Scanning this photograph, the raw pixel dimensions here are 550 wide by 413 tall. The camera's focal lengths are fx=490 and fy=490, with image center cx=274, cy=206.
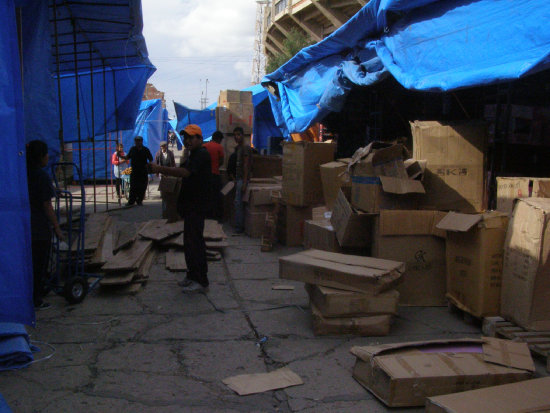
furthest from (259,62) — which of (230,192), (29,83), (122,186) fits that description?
(29,83)

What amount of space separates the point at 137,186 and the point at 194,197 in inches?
315

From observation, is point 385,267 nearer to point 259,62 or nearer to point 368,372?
point 368,372

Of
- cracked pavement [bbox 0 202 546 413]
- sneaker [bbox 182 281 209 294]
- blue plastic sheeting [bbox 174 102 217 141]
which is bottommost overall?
cracked pavement [bbox 0 202 546 413]

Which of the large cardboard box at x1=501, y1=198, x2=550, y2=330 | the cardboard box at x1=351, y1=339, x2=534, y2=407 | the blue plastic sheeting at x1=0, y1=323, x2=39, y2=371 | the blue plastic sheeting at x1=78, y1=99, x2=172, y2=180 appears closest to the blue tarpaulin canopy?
the blue plastic sheeting at x1=0, y1=323, x2=39, y2=371

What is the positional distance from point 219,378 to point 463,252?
2.60 meters

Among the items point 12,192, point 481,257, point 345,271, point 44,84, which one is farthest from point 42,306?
point 481,257

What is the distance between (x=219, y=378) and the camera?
362 centimetres

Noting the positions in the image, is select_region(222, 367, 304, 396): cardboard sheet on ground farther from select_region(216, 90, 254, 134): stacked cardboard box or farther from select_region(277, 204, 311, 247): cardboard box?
select_region(216, 90, 254, 134): stacked cardboard box

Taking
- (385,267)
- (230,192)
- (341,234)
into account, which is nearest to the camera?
(385,267)

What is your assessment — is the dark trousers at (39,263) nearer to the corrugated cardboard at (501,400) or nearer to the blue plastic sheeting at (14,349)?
the blue plastic sheeting at (14,349)

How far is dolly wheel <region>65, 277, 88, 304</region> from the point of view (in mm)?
5161

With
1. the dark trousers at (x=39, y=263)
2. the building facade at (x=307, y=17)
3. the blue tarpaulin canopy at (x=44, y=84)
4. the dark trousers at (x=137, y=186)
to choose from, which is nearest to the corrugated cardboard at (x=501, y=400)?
the blue tarpaulin canopy at (x=44, y=84)

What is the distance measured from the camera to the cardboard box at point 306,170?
7.83 meters

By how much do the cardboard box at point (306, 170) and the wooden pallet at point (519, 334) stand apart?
401 centimetres
